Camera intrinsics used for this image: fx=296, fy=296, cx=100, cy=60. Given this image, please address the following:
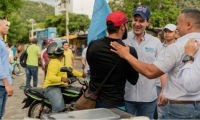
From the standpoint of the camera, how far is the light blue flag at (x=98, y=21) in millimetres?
3720

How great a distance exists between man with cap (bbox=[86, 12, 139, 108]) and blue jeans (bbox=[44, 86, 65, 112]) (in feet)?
6.94

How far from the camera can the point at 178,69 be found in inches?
98.0

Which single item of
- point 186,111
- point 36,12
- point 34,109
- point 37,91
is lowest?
point 34,109

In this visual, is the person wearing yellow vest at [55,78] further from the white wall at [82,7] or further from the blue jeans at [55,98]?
the white wall at [82,7]

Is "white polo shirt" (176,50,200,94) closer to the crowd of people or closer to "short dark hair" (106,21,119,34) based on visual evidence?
the crowd of people

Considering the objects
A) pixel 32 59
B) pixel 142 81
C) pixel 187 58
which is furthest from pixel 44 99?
pixel 32 59

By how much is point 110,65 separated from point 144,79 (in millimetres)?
881

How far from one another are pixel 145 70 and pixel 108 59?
1.24 feet

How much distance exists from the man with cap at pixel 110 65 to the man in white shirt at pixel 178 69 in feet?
1.20

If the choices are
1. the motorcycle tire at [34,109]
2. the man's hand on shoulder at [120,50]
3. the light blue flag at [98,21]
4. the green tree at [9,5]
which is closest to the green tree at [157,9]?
the green tree at [9,5]

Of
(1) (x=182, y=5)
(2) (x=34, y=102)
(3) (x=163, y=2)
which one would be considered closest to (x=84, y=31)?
(1) (x=182, y=5)

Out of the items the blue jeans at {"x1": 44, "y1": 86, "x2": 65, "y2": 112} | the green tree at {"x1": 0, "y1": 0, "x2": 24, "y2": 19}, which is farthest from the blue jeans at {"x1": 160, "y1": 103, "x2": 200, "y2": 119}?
the green tree at {"x1": 0, "y1": 0, "x2": 24, "y2": 19}

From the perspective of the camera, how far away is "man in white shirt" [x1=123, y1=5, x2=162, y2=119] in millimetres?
3498

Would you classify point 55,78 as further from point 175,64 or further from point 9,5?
point 9,5
